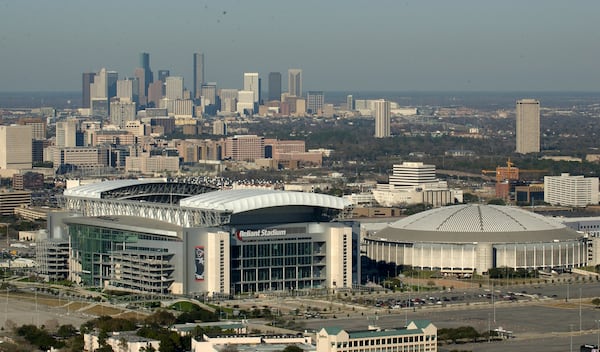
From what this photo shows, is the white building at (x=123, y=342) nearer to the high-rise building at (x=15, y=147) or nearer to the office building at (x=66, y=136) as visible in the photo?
the high-rise building at (x=15, y=147)

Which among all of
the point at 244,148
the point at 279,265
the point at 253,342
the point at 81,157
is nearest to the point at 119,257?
the point at 279,265

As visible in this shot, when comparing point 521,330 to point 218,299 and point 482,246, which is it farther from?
point 482,246

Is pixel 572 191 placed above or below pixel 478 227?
below

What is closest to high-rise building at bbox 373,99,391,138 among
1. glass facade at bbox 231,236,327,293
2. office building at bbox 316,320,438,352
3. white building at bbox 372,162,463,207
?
white building at bbox 372,162,463,207

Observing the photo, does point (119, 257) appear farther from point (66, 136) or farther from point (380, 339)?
point (66, 136)

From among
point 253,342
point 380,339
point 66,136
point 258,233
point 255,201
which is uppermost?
point 255,201

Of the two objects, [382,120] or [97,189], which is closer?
[97,189]

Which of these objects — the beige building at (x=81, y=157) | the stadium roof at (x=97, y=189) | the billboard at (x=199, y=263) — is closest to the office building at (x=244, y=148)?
the beige building at (x=81, y=157)

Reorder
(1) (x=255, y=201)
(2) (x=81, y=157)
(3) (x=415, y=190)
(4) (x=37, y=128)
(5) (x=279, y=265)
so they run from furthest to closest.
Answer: (4) (x=37, y=128), (2) (x=81, y=157), (3) (x=415, y=190), (5) (x=279, y=265), (1) (x=255, y=201)
